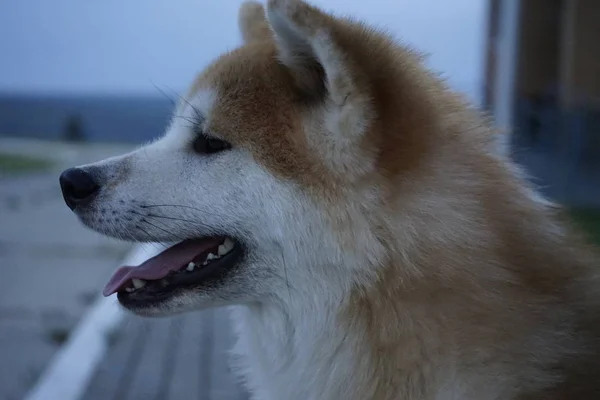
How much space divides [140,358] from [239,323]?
2789 mm

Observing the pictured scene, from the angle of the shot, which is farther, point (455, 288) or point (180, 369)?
point (180, 369)

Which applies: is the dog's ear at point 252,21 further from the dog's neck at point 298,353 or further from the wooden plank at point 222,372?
the wooden plank at point 222,372

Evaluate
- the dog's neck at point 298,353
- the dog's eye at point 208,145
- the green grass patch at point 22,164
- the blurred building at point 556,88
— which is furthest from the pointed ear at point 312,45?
the green grass patch at point 22,164

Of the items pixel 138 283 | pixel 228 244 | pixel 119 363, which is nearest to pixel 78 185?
pixel 138 283

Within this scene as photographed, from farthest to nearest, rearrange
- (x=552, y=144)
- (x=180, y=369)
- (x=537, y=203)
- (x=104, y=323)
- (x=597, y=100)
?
(x=552, y=144)
(x=597, y=100)
(x=104, y=323)
(x=180, y=369)
(x=537, y=203)

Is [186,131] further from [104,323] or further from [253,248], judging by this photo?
[104,323]

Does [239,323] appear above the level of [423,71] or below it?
below

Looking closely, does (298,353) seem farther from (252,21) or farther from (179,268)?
(252,21)

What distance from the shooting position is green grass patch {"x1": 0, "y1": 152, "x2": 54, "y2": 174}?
17.6m

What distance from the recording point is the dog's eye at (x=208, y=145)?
2.64 metres

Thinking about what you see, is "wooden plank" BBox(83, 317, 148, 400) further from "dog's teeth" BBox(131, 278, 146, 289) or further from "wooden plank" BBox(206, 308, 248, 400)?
"dog's teeth" BBox(131, 278, 146, 289)

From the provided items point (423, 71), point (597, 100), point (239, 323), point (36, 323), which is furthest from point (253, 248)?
point (597, 100)

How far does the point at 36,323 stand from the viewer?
21.2ft

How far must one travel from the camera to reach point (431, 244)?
237cm
